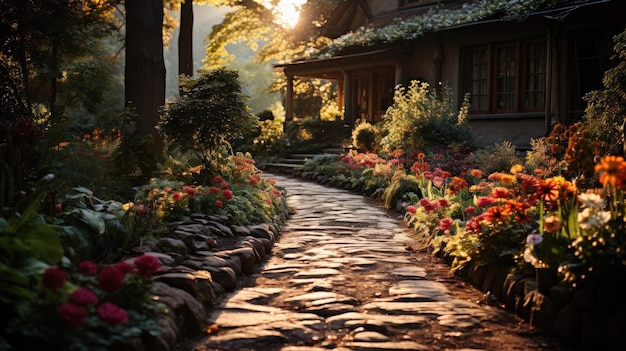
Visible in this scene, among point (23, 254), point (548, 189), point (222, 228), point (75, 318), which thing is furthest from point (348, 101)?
point (75, 318)

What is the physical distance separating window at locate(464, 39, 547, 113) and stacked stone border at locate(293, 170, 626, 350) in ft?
39.0

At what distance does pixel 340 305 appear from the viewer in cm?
502

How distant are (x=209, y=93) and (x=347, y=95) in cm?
1313

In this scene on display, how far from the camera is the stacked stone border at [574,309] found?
13.3 feet

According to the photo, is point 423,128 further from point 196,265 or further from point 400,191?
point 196,265

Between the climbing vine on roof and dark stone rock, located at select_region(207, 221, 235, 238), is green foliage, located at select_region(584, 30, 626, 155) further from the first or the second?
dark stone rock, located at select_region(207, 221, 235, 238)

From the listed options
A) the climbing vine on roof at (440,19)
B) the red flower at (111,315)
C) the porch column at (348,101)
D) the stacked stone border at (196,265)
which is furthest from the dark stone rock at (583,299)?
the porch column at (348,101)

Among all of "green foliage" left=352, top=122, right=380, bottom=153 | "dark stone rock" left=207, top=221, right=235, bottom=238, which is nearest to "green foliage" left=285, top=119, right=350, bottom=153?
"green foliage" left=352, top=122, right=380, bottom=153

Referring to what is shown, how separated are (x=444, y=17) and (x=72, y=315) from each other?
15.7 metres

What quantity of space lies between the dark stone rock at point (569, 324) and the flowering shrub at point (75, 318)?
8.68 ft

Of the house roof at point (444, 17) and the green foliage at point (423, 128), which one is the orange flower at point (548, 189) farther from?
the house roof at point (444, 17)

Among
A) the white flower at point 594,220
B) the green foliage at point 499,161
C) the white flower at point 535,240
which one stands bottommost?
the white flower at point 535,240

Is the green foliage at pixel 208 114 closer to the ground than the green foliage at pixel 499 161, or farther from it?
farther from it

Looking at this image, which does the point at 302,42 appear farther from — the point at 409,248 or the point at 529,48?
the point at 409,248
